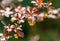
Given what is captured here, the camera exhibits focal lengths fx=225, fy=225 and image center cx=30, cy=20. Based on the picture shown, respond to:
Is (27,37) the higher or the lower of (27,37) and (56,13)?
the lower

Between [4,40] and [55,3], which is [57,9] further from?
[4,40]

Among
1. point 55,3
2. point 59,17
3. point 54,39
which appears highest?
point 55,3

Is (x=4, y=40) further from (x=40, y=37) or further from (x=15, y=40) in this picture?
(x=40, y=37)

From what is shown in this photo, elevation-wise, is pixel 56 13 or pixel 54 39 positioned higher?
pixel 56 13

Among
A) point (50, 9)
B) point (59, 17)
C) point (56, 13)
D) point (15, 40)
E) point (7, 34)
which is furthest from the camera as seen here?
point (59, 17)

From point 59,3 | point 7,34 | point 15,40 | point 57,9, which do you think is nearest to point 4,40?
point 7,34

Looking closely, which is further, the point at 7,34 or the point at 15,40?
the point at 15,40

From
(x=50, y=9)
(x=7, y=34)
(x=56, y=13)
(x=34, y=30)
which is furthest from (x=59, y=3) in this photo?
(x=7, y=34)

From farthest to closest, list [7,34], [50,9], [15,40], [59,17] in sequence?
[59,17] < [15,40] < [50,9] < [7,34]

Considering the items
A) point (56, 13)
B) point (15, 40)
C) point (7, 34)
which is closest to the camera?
point (7, 34)
